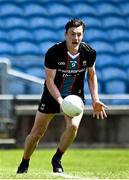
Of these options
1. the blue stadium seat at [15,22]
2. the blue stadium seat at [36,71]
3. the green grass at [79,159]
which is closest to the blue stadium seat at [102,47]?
the blue stadium seat at [15,22]

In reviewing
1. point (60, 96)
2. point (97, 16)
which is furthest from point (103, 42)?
point (60, 96)

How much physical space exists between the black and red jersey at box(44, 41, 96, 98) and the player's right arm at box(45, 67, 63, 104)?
0.21 ft

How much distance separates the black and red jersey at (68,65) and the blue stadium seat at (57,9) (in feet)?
62.4

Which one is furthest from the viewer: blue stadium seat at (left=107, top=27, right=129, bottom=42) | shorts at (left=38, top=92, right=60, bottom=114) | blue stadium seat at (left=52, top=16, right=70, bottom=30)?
blue stadium seat at (left=107, top=27, right=129, bottom=42)

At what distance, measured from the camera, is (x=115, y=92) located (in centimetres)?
2428

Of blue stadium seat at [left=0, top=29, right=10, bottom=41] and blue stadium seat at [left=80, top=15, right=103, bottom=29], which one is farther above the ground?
blue stadium seat at [left=80, top=15, right=103, bottom=29]

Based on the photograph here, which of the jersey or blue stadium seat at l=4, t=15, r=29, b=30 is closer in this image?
the jersey

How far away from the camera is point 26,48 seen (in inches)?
988

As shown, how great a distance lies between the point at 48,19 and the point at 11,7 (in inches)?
60.3

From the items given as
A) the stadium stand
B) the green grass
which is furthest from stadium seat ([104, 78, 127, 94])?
the green grass

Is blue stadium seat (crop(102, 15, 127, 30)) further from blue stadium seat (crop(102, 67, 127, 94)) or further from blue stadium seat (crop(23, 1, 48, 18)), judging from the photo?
blue stadium seat (crop(102, 67, 127, 94))

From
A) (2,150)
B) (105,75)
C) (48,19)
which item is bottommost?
(2,150)

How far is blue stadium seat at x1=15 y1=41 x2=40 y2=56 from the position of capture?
24844 millimetres

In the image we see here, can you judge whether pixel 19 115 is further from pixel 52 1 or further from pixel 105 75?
pixel 52 1
